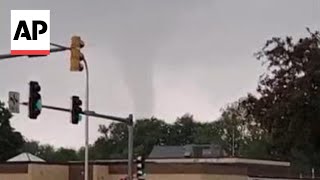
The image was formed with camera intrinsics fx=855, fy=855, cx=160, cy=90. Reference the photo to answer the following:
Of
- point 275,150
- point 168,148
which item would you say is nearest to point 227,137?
point 168,148

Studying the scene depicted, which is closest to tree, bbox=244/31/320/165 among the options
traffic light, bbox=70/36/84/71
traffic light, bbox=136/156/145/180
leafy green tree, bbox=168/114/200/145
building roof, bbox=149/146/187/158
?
traffic light, bbox=136/156/145/180

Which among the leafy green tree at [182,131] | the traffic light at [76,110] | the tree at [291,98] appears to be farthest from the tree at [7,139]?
the traffic light at [76,110]

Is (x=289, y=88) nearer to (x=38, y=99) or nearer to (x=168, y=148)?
(x=38, y=99)

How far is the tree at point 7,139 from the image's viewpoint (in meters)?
117

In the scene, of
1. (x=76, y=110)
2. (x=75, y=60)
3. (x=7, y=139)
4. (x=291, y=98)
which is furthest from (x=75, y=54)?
(x=7, y=139)

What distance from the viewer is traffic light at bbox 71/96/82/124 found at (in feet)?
106

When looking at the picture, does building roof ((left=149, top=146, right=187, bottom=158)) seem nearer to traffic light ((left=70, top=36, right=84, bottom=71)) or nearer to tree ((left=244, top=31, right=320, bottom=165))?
tree ((left=244, top=31, right=320, bottom=165))

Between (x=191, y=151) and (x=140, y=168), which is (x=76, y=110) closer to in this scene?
(x=140, y=168)

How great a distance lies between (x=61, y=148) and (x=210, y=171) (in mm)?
99261

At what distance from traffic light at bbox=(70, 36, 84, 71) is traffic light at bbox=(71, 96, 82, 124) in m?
6.00

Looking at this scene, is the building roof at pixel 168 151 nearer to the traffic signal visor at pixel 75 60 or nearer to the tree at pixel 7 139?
the tree at pixel 7 139

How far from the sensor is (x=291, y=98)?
5778 centimetres

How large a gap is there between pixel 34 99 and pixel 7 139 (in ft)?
304

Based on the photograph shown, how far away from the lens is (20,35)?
2397cm
